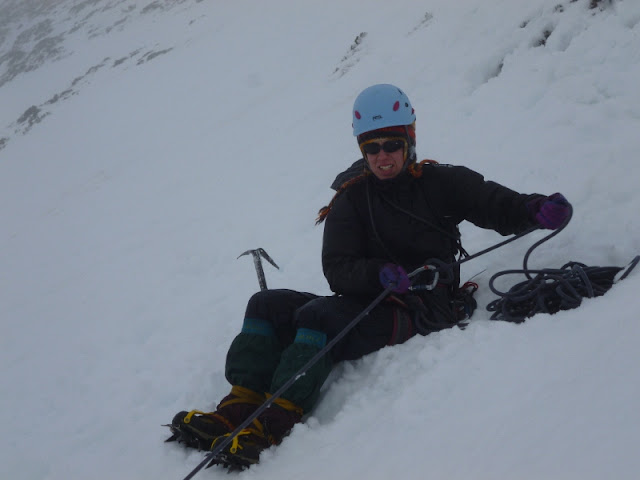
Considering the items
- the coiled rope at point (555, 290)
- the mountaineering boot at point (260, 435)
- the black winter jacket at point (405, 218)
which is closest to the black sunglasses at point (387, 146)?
the black winter jacket at point (405, 218)

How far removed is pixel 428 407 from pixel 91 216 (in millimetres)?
12807

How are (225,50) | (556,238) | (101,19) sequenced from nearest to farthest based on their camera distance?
(556,238), (225,50), (101,19)

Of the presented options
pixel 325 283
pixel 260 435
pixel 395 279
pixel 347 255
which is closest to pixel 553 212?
pixel 395 279

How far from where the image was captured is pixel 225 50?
26.1 meters

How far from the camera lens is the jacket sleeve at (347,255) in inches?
110

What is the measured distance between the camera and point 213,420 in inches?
100.0

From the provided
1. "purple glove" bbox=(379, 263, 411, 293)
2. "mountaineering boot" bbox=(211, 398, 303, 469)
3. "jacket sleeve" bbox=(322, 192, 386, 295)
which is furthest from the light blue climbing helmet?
"mountaineering boot" bbox=(211, 398, 303, 469)

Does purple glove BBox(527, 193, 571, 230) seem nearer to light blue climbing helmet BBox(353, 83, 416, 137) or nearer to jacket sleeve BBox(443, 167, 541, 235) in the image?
jacket sleeve BBox(443, 167, 541, 235)

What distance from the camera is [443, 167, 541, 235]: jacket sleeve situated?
2777 millimetres

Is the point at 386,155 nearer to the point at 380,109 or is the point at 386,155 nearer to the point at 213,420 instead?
the point at 380,109

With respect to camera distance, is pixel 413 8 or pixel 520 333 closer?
pixel 520 333

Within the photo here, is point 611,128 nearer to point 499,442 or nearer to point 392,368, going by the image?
point 392,368

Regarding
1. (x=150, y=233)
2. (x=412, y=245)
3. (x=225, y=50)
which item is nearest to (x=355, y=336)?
(x=412, y=245)

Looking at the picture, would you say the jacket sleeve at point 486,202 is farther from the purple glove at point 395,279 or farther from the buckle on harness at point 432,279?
the purple glove at point 395,279
